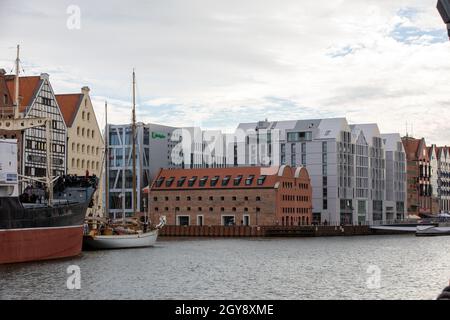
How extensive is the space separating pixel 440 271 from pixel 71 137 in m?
75.4

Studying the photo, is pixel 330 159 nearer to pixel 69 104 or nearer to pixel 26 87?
pixel 69 104

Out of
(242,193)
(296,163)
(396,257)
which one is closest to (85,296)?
(396,257)

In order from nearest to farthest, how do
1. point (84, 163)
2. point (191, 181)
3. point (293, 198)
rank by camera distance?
point (84, 163)
point (191, 181)
point (293, 198)

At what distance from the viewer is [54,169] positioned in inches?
4377

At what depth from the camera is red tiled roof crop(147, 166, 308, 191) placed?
452 ft

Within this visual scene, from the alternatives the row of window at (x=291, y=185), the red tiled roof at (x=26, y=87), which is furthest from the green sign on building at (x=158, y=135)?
the red tiled roof at (x=26, y=87)

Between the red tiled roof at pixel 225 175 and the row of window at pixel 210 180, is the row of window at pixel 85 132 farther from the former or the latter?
the row of window at pixel 210 180

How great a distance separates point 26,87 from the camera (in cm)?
10694

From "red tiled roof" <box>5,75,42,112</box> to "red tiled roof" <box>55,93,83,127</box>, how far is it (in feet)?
37.1

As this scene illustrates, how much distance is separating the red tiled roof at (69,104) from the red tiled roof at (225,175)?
2982 cm

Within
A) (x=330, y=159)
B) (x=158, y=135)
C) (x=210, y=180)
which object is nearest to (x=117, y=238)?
(x=210, y=180)

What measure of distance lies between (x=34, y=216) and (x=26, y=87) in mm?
54113

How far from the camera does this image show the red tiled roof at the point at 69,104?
11862 centimetres

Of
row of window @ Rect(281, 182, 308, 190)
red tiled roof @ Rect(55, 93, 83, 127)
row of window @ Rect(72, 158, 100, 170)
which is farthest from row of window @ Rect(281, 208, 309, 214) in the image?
red tiled roof @ Rect(55, 93, 83, 127)
